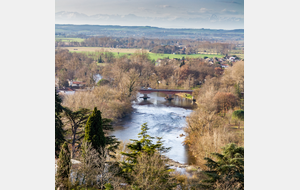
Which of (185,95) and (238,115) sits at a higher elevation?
(185,95)

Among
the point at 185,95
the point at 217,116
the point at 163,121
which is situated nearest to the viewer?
the point at 163,121

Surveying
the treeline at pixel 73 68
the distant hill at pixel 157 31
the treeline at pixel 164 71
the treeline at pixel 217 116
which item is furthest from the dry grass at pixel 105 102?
the distant hill at pixel 157 31

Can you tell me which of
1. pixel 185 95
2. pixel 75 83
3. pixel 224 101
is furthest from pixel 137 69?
pixel 224 101

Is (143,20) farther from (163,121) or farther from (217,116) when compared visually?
(217,116)

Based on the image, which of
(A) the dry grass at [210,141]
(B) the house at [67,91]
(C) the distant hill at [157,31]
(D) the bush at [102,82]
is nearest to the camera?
(C) the distant hill at [157,31]

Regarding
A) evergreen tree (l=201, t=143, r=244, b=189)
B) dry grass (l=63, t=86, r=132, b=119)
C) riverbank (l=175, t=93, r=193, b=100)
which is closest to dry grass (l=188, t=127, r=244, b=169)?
evergreen tree (l=201, t=143, r=244, b=189)

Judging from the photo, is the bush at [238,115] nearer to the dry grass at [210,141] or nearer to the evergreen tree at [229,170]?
the dry grass at [210,141]
